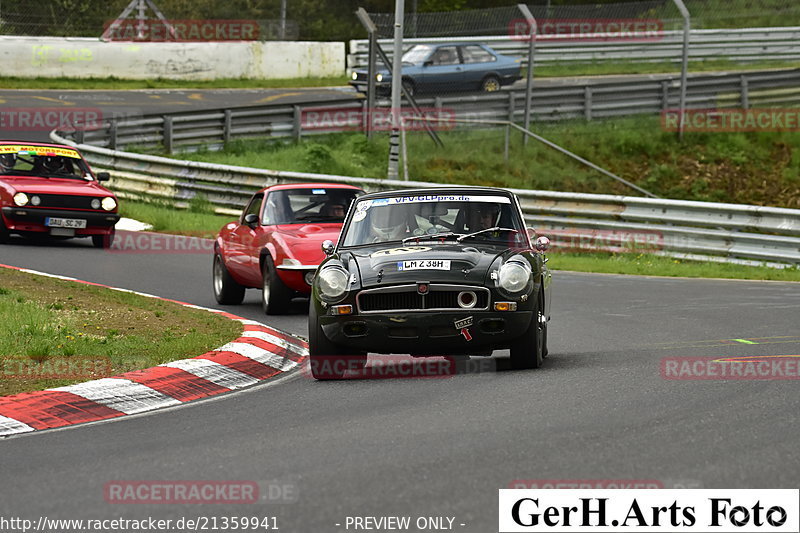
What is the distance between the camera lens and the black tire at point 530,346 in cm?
936

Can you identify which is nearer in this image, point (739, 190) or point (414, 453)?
point (414, 453)

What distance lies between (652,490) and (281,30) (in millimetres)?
40422

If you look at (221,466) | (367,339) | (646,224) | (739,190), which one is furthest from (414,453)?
(739,190)

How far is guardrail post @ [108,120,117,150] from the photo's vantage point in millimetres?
29730

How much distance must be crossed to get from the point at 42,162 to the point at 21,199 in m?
1.61

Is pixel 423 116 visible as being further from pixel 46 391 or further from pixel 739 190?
pixel 46 391

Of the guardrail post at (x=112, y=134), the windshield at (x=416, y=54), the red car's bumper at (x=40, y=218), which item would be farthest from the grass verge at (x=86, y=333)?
the windshield at (x=416, y=54)

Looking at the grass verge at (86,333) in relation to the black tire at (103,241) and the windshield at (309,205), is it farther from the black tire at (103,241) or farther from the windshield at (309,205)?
the black tire at (103,241)

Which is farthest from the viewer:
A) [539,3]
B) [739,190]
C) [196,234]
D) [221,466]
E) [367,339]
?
[539,3]

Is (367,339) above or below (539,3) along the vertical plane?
below

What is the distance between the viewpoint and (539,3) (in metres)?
53.5

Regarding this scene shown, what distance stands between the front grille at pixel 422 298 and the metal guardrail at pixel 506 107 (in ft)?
70.8

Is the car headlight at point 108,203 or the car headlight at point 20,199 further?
the car headlight at point 108,203

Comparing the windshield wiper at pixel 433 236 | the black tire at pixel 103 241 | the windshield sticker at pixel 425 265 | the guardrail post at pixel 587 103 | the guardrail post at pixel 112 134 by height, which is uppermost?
the guardrail post at pixel 587 103
